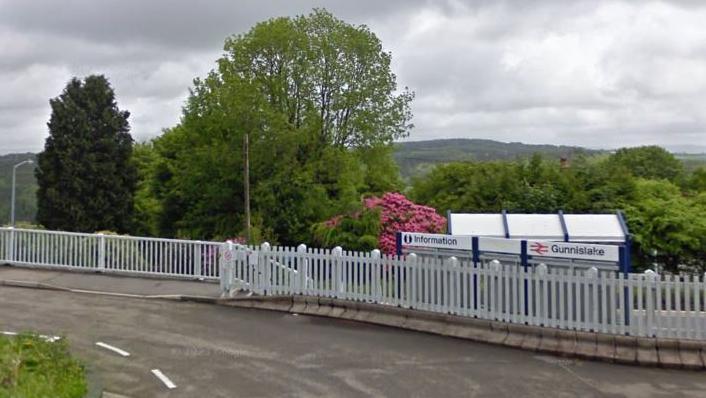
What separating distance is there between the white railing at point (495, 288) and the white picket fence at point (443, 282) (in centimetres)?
2

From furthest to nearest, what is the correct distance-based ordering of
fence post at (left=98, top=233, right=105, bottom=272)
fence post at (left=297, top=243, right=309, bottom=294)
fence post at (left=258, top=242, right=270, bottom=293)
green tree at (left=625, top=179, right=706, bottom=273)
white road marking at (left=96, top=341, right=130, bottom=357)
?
green tree at (left=625, top=179, right=706, bottom=273)
fence post at (left=98, top=233, right=105, bottom=272)
fence post at (left=258, top=242, right=270, bottom=293)
fence post at (left=297, top=243, right=309, bottom=294)
white road marking at (left=96, top=341, right=130, bottom=357)

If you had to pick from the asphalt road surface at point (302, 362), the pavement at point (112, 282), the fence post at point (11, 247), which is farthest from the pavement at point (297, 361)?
the fence post at point (11, 247)

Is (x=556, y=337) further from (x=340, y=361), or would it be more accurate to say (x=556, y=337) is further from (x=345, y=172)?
(x=345, y=172)

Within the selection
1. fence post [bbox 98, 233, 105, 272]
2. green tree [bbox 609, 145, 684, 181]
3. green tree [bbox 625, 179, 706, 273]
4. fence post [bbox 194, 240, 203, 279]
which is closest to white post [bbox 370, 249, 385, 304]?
fence post [bbox 194, 240, 203, 279]

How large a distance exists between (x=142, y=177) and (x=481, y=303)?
159 feet

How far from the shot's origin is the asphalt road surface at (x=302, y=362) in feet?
30.9

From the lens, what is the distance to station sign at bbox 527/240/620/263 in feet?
38.9

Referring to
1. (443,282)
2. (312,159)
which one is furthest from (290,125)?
(443,282)

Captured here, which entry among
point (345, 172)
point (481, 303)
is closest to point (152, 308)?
point (481, 303)

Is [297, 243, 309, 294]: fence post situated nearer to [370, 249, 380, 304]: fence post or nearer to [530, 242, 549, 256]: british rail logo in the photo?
[370, 249, 380, 304]: fence post

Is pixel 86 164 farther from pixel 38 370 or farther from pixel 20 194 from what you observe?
pixel 20 194

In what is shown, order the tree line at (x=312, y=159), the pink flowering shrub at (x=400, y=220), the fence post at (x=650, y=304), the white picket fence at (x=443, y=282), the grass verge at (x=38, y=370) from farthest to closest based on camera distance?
the tree line at (x=312, y=159), the pink flowering shrub at (x=400, y=220), the white picket fence at (x=443, y=282), the fence post at (x=650, y=304), the grass verge at (x=38, y=370)

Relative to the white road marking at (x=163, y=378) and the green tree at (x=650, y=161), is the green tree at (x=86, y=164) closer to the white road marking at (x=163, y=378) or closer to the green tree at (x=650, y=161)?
the green tree at (x=650, y=161)

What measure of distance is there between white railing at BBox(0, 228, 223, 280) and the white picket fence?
0.03 metres
